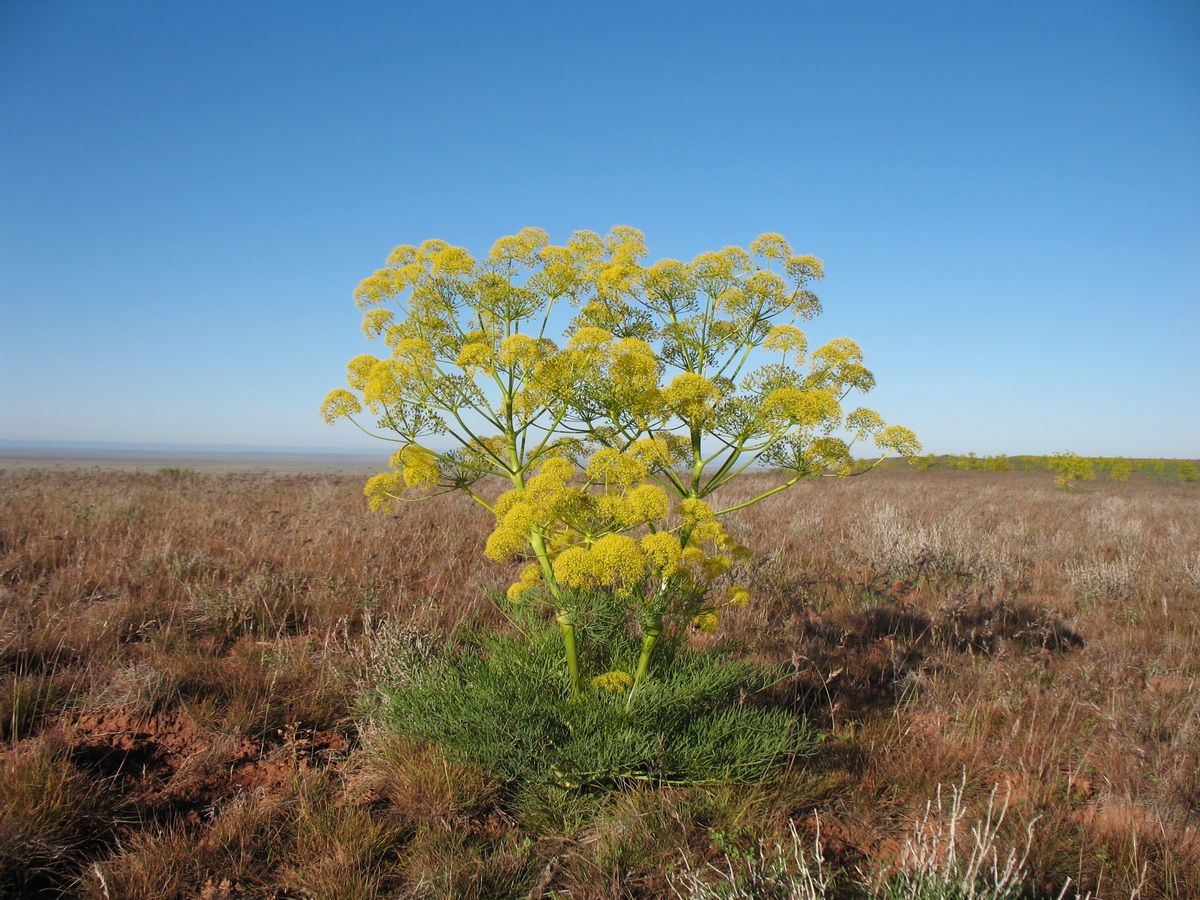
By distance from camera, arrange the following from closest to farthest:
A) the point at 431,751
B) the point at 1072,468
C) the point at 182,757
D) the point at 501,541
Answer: the point at 501,541
the point at 431,751
the point at 182,757
the point at 1072,468

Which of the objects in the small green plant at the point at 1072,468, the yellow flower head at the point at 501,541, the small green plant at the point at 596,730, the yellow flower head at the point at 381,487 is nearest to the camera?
the yellow flower head at the point at 501,541

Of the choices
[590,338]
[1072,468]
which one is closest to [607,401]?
[590,338]

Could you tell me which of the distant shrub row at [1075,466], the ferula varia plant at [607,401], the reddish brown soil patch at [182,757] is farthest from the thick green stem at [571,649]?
the distant shrub row at [1075,466]

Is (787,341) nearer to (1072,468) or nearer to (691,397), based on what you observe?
(691,397)

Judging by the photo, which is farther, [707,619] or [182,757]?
[182,757]

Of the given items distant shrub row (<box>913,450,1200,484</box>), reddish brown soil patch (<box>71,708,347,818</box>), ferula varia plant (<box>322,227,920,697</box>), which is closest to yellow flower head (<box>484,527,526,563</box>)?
ferula varia plant (<box>322,227,920,697</box>)

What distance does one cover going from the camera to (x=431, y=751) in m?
2.90

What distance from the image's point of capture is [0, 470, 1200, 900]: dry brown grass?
2414mm

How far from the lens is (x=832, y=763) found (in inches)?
Result: 123

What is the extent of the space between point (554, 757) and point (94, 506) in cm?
914

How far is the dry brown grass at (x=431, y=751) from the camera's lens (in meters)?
2.41

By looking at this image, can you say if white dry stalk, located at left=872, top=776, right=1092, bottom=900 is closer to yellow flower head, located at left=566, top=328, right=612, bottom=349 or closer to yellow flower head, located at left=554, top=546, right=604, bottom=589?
yellow flower head, located at left=554, top=546, right=604, bottom=589

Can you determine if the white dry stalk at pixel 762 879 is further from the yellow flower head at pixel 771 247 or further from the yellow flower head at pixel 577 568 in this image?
the yellow flower head at pixel 771 247

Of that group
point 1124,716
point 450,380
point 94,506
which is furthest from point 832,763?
point 94,506
